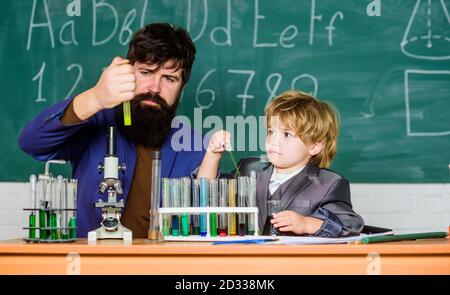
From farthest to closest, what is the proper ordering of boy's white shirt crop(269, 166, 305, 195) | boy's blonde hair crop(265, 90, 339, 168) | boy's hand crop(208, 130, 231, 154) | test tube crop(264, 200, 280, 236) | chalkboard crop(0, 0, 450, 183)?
1. chalkboard crop(0, 0, 450, 183)
2. boy's blonde hair crop(265, 90, 339, 168)
3. boy's white shirt crop(269, 166, 305, 195)
4. boy's hand crop(208, 130, 231, 154)
5. test tube crop(264, 200, 280, 236)

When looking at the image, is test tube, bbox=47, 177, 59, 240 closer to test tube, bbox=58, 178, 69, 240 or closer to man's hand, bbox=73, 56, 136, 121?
test tube, bbox=58, 178, 69, 240

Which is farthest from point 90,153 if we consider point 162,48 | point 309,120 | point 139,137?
point 309,120

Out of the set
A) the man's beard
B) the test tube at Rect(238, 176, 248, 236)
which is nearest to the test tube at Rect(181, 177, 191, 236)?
the test tube at Rect(238, 176, 248, 236)

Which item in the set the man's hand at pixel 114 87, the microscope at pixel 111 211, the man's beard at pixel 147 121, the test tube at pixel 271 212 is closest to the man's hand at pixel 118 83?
the man's hand at pixel 114 87

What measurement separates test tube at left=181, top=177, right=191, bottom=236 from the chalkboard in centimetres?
127

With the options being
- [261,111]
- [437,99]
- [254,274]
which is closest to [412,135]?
[437,99]

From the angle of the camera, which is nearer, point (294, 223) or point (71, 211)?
point (71, 211)

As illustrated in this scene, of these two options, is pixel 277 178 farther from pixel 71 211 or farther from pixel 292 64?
pixel 292 64

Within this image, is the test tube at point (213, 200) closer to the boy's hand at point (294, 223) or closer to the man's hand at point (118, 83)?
the boy's hand at point (294, 223)

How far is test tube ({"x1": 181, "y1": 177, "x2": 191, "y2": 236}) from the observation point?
161 centimetres

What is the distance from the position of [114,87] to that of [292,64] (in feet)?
4.28

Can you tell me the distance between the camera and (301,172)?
77.3 inches

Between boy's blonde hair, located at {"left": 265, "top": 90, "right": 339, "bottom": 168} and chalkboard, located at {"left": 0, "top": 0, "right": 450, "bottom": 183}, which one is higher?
chalkboard, located at {"left": 0, "top": 0, "right": 450, "bottom": 183}

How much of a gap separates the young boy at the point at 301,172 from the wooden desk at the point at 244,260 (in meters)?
0.31
